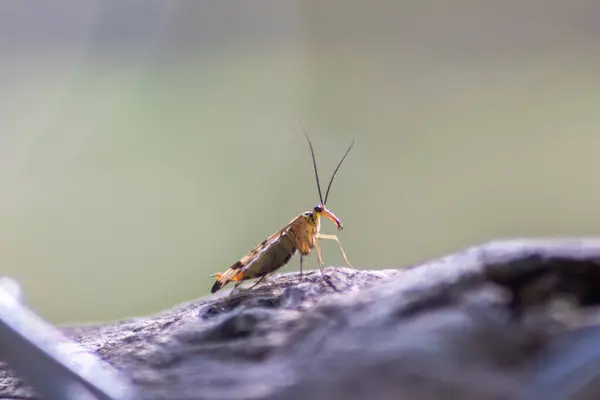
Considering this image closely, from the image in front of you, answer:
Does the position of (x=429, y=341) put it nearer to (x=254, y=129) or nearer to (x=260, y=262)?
(x=260, y=262)

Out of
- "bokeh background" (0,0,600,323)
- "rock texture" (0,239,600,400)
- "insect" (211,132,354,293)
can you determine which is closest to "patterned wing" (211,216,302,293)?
"insect" (211,132,354,293)

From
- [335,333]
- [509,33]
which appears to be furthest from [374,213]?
[335,333]

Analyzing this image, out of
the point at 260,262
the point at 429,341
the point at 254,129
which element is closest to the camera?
the point at 429,341

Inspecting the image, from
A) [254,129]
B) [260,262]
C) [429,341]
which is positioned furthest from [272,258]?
[254,129]

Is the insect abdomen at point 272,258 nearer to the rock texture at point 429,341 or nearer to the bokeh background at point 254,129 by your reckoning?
the rock texture at point 429,341

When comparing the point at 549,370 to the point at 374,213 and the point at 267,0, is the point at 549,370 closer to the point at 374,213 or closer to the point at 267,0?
the point at 374,213

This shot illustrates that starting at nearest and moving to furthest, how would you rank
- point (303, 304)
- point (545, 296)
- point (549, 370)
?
point (549, 370), point (545, 296), point (303, 304)

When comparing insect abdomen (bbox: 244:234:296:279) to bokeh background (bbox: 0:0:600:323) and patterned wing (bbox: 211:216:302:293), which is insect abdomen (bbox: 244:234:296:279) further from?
bokeh background (bbox: 0:0:600:323)
